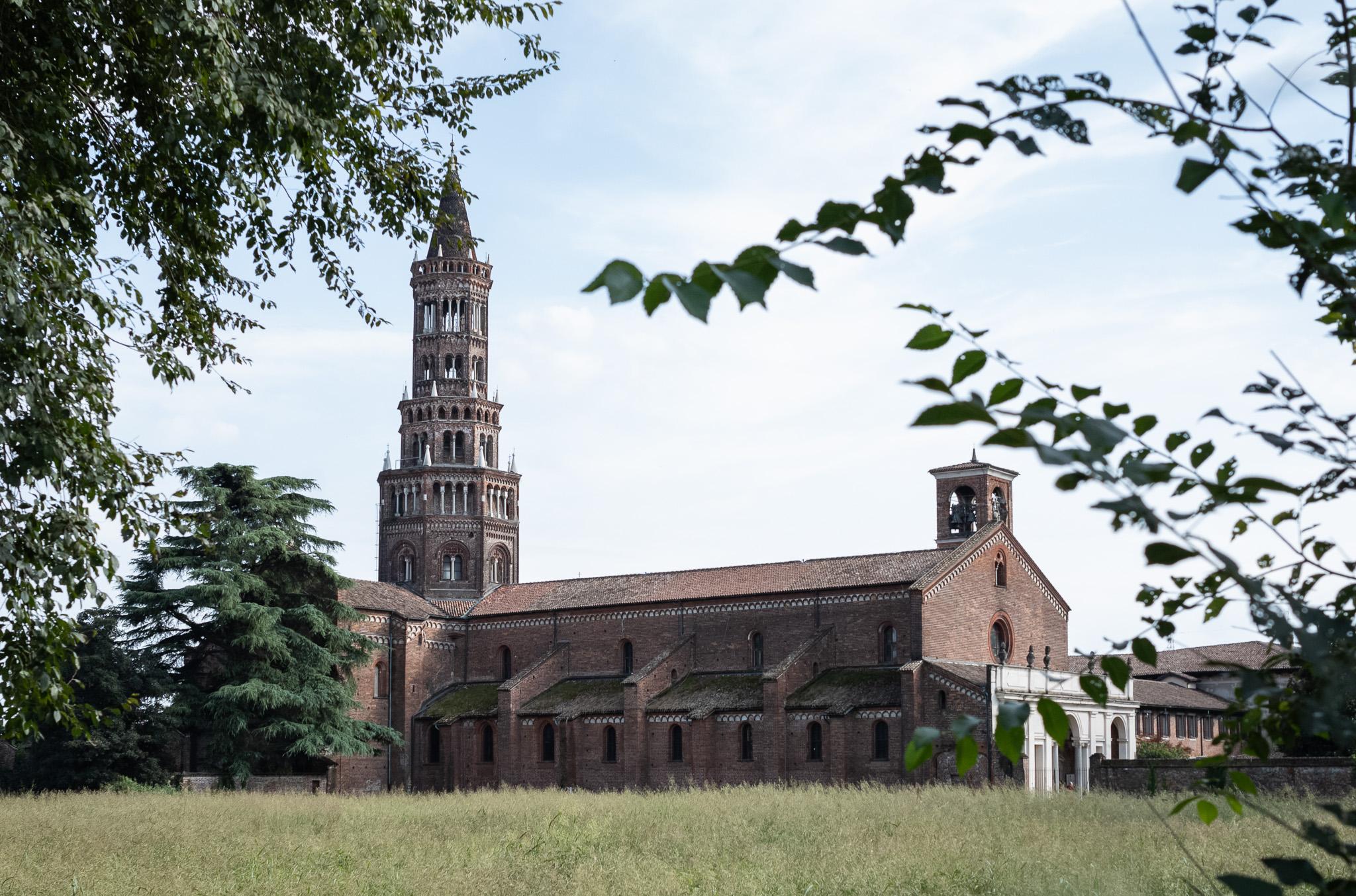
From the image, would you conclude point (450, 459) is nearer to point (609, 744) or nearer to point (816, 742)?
point (609, 744)

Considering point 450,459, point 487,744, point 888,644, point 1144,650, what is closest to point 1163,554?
point 1144,650

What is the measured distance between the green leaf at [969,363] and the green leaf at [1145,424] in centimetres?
58

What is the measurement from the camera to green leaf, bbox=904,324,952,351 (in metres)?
2.34

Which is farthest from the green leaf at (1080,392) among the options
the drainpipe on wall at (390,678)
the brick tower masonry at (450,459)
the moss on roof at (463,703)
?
the brick tower masonry at (450,459)

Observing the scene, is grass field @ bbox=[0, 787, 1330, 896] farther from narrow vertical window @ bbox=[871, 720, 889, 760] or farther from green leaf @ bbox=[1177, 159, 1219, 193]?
narrow vertical window @ bbox=[871, 720, 889, 760]

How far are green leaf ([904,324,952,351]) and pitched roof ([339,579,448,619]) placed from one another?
44555 mm

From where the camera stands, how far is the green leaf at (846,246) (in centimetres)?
217

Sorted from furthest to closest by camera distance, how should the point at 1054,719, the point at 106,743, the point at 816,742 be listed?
the point at 816,742 < the point at 106,743 < the point at 1054,719

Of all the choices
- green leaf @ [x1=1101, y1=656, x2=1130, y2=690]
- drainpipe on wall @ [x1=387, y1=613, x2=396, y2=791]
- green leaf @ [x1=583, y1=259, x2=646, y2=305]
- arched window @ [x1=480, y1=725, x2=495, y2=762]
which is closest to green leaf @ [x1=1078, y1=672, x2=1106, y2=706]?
green leaf @ [x1=1101, y1=656, x2=1130, y2=690]

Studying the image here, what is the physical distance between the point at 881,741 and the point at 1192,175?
35.7 m

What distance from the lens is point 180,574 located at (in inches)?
1577

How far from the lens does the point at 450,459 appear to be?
56438 mm

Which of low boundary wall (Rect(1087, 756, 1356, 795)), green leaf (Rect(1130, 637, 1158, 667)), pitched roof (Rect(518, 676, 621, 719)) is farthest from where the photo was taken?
pitched roof (Rect(518, 676, 621, 719))

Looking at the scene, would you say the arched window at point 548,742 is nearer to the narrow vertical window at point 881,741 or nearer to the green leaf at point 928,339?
the narrow vertical window at point 881,741
